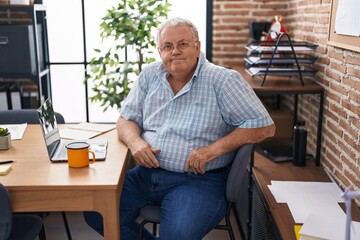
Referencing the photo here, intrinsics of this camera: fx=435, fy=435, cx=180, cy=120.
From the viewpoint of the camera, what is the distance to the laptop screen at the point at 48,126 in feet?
5.95

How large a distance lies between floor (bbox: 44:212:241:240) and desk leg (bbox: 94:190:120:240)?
1264 mm

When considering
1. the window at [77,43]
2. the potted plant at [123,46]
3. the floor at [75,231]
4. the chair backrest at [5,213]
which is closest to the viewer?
the chair backrest at [5,213]

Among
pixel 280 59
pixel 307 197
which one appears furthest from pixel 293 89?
pixel 307 197

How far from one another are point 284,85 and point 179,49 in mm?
771

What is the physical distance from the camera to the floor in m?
2.85

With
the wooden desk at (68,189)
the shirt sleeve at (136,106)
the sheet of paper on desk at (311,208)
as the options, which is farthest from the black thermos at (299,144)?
the wooden desk at (68,189)

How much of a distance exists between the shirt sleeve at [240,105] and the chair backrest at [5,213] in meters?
1.02

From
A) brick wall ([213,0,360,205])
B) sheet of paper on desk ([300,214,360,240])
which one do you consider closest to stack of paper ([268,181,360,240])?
sheet of paper on desk ([300,214,360,240])

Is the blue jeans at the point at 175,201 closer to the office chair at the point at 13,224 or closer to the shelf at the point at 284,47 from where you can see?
the office chair at the point at 13,224

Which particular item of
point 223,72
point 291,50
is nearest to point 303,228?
Result: point 223,72

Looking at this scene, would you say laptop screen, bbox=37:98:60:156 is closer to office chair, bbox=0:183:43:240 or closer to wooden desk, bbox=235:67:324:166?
office chair, bbox=0:183:43:240

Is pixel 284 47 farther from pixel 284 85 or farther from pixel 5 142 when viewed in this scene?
pixel 5 142

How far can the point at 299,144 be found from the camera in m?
2.52

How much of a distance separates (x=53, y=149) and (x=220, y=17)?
2.09m
